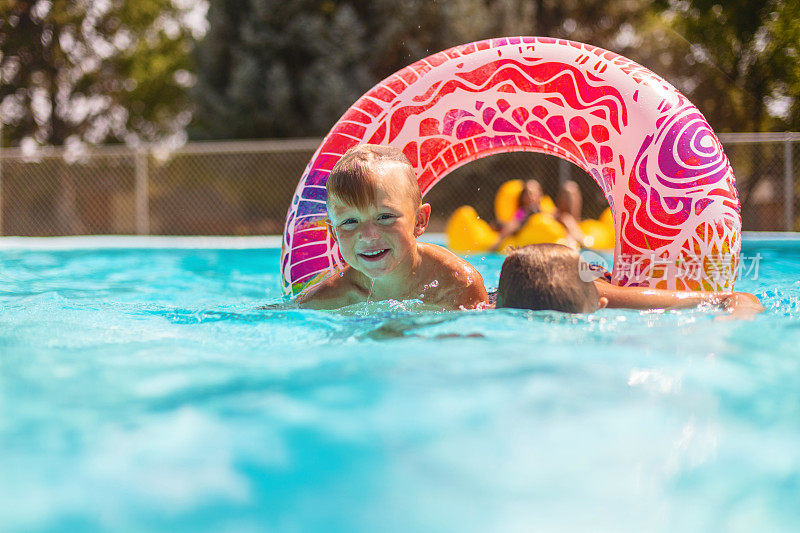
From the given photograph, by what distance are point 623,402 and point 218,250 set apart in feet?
23.3

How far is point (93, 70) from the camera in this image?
18.9m

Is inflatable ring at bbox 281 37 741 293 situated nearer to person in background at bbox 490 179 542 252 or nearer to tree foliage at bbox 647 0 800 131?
person in background at bbox 490 179 542 252

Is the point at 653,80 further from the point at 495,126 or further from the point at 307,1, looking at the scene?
the point at 307,1

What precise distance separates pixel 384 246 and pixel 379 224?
0.27 feet

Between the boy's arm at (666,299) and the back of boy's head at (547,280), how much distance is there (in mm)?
245

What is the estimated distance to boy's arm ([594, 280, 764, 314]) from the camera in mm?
2578

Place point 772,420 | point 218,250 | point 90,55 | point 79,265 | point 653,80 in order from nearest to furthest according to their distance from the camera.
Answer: point 772,420, point 653,80, point 79,265, point 218,250, point 90,55

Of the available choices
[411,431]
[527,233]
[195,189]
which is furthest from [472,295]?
[195,189]

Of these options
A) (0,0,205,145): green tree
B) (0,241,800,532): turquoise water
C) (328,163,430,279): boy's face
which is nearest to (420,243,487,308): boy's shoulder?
(328,163,430,279): boy's face

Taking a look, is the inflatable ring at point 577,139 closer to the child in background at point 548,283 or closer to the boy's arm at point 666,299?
the boy's arm at point 666,299

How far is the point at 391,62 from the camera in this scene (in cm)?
1423

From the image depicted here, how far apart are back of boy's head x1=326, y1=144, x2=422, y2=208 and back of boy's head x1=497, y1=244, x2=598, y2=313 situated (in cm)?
51

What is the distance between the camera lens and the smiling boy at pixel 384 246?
2461 mm

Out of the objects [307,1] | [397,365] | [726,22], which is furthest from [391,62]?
[397,365]
